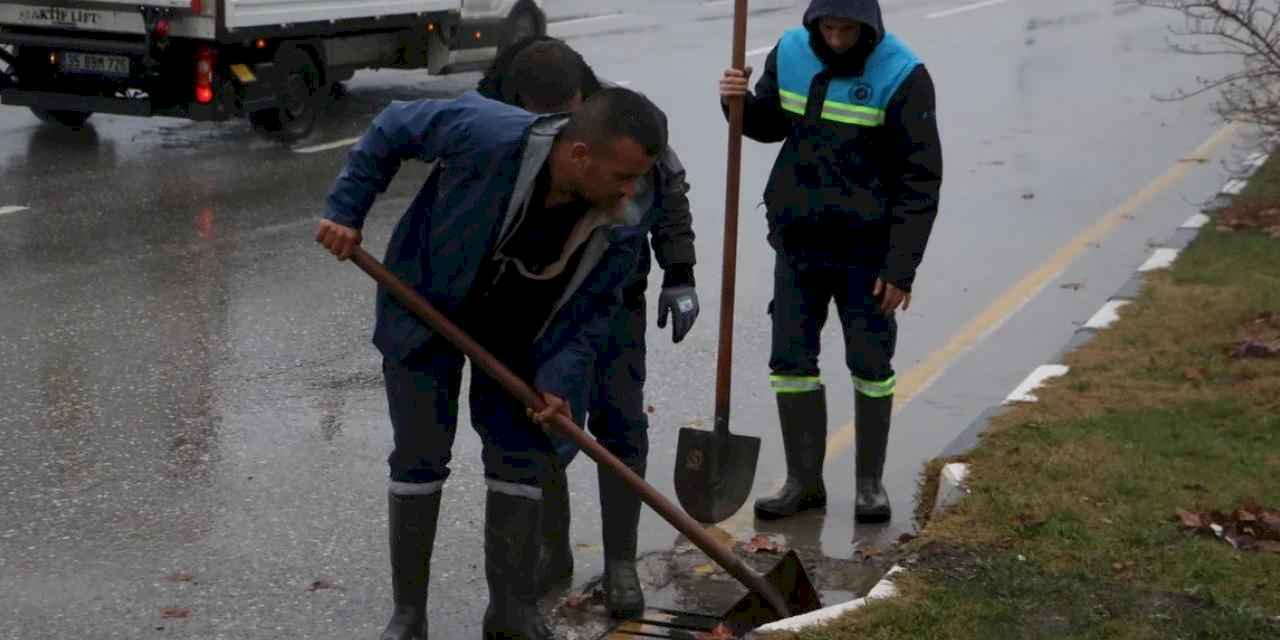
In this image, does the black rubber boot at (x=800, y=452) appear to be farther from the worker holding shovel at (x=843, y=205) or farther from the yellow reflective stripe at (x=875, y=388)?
the yellow reflective stripe at (x=875, y=388)

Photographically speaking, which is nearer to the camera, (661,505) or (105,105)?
(661,505)

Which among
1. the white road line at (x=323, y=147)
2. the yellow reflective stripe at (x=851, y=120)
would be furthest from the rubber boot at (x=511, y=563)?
→ the white road line at (x=323, y=147)

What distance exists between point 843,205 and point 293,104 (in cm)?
889

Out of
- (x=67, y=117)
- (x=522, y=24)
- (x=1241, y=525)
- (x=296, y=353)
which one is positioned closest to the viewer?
(x=1241, y=525)

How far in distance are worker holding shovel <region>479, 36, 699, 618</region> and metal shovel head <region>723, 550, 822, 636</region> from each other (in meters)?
0.36

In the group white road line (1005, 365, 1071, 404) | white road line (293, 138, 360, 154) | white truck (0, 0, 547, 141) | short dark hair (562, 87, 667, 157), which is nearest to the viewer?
short dark hair (562, 87, 667, 157)

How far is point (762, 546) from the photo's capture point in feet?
20.8

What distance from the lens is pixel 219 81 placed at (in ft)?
45.3

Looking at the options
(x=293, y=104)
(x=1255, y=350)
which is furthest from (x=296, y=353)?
(x=293, y=104)

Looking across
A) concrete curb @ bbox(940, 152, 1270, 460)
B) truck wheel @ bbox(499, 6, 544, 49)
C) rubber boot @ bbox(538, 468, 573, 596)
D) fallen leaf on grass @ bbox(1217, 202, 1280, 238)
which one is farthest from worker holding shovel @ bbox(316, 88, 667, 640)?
truck wheel @ bbox(499, 6, 544, 49)

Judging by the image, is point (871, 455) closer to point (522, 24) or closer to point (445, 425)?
point (445, 425)

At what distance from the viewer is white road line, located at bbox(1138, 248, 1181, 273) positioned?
10.5 m

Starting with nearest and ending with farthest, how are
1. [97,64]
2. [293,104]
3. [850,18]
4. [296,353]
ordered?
[850,18] → [296,353] → [97,64] → [293,104]

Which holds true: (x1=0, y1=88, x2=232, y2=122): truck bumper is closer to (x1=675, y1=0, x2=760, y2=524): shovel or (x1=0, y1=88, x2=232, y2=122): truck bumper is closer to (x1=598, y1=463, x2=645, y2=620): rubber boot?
(x1=675, y1=0, x2=760, y2=524): shovel
